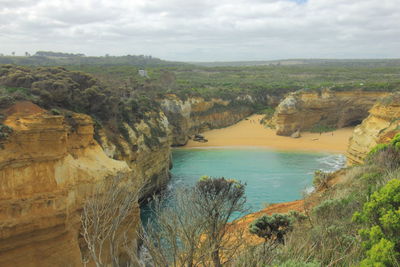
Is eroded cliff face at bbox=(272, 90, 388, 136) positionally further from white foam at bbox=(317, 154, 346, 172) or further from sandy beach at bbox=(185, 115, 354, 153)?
white foam at bbox=(317, 154, 346, 172)

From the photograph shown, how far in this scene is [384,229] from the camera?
6262 millimetres

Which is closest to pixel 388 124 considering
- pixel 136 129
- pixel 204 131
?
pixel 136 129

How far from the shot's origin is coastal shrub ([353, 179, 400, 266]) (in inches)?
221

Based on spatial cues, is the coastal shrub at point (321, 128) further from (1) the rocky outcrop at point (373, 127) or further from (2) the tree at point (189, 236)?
(2) the tree at point (189, 236)

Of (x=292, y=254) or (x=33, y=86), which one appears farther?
(x=33, y=86)

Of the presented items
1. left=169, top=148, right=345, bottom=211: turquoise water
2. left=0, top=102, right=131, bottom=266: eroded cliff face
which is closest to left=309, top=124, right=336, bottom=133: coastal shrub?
left=169, top=148, right=345, bottom=211: turquoise water

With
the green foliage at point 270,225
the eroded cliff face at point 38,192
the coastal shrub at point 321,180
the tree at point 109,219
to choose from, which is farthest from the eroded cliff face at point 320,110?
the eroded cliff face at point 38,192

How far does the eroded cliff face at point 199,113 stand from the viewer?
44406mm

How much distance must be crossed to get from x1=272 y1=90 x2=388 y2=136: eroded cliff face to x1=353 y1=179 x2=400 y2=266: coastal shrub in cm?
4001

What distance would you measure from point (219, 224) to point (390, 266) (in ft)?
15.8

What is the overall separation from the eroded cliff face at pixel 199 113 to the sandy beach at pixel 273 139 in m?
1.68

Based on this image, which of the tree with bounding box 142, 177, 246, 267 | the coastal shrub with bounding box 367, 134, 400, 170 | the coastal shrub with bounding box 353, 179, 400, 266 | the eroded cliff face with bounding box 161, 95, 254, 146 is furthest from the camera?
the eroded cliff face with bounding box 161, 95, 254, 146

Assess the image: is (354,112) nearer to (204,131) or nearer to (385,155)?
(204,131)

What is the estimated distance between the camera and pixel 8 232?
11656 millimetres
